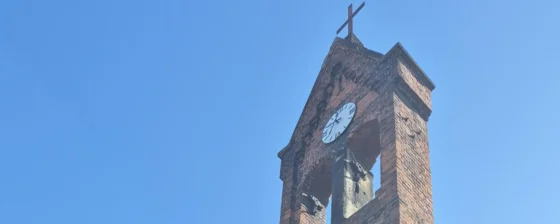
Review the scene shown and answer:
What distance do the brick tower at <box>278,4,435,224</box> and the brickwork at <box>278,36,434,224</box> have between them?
0.07 feet

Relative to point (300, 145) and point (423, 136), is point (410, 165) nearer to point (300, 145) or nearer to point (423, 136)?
point (423, 136)

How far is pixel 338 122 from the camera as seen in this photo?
672 inches

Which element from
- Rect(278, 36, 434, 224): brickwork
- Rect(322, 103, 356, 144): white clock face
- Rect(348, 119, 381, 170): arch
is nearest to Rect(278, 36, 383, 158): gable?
Rect(278, 36, 434, 224): brickwork

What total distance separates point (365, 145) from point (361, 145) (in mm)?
90

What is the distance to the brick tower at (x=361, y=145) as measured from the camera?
14094 mm

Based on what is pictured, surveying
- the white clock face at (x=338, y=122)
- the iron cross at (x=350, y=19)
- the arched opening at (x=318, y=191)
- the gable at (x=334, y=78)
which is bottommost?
the arched opening at (x=318, y=191)

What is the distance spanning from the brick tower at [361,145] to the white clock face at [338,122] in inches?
1.0

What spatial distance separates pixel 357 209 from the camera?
1517 centimetres

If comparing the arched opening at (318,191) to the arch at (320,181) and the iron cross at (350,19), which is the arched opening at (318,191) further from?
the iron cross at (350,19)

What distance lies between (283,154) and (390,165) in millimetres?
4336

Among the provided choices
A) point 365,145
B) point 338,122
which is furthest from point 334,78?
point 365,145

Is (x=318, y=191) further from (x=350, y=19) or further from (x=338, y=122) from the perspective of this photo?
(x=350, y=19)

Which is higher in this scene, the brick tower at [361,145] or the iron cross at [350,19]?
the iron cross at [350,19]

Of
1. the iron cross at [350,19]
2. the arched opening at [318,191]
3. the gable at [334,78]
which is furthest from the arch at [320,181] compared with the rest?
the iron cross at [350,19]
